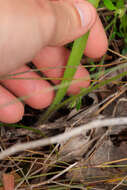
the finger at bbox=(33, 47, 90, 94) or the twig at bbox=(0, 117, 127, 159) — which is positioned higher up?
the finger at bbox=(33, 47, 90, 94)

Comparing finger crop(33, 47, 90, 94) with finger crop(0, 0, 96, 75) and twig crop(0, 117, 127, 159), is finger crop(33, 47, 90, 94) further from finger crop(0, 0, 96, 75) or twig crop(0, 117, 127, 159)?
twig crop(0, 117, 127, 159)

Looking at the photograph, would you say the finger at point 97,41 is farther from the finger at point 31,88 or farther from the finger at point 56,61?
the finger at point 31,88

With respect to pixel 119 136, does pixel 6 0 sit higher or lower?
higher

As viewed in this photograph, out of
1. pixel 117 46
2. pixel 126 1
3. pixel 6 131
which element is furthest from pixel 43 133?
pixel 126 1

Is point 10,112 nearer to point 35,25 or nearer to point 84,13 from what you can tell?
point 35,25

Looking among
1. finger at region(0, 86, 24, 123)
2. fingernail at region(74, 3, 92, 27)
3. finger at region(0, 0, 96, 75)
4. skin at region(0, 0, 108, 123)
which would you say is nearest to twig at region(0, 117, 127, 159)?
skin at region(0, 0, 108, 123)

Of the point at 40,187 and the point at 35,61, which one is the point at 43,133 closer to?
the point at 40,187
